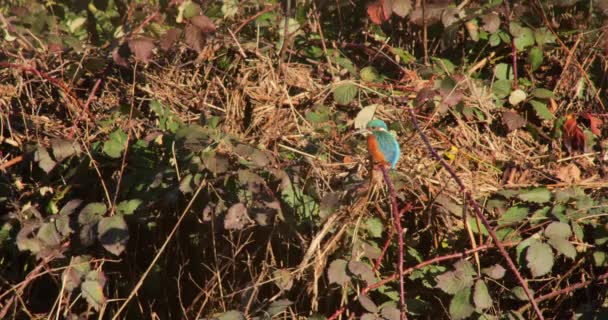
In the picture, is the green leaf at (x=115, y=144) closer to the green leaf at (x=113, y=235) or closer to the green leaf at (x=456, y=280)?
the green leaf at (x=113, y=235)

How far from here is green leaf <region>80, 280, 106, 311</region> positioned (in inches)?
106

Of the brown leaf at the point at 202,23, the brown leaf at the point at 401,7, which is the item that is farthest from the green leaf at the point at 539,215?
the brown leaf at the point at 202,23

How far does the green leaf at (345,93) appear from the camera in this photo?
315 cm

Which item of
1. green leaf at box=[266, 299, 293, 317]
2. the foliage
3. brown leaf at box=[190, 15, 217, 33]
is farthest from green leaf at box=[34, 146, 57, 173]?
green leaf at box=[266, 299, 293, 317]

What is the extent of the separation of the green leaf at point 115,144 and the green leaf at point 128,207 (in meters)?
0.19

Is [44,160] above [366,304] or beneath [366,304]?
above

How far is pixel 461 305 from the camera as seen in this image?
101 inches

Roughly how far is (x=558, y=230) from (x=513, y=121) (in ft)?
2.22

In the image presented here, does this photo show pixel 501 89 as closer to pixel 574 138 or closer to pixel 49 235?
pixel 574 138

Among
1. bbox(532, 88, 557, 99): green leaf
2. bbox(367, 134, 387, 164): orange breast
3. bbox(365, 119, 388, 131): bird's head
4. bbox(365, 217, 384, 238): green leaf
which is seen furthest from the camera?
bbox(532, 88, 557, 99): green leaf

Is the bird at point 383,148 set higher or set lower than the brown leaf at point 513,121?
higher

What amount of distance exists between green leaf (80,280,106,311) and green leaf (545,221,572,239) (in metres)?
1.54

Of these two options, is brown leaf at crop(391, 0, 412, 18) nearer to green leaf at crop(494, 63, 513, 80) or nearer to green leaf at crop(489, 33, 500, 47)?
green leaf at crop(489, 33, 500, 47)

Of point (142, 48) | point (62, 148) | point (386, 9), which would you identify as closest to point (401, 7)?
point (386, 9)
